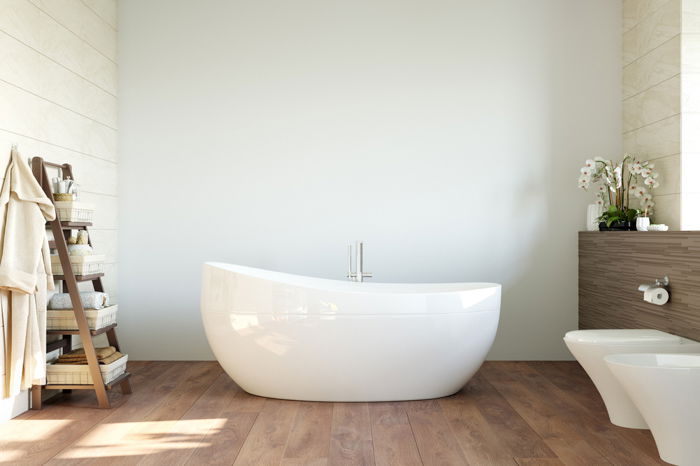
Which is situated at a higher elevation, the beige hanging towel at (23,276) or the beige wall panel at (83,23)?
the beige wall panel at (83,23)

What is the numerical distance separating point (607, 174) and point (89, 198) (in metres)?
3.33

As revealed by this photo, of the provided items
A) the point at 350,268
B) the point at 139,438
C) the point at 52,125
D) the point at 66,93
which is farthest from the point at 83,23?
the point at 139,438

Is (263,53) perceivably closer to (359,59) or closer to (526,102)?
(359,59)

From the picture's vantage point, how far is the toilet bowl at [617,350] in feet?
9.63

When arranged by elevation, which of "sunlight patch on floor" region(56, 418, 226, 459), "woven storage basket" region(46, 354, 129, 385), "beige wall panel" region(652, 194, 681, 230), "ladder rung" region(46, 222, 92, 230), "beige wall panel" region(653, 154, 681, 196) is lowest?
"sunlight patch on floor" region(56, 418, 226, 459)

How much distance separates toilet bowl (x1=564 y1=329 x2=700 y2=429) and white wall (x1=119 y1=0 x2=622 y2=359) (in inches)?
58.4

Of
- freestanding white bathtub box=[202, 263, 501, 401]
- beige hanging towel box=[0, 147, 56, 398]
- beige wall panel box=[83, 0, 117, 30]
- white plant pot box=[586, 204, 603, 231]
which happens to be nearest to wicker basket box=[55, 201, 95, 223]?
beige hanging towel box=[0, 147, 56, 398]

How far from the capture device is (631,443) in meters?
2.77

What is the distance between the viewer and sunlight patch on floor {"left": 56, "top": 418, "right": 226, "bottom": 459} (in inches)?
105

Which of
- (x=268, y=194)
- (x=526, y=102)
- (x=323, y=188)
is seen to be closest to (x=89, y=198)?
(x=268, y=194)

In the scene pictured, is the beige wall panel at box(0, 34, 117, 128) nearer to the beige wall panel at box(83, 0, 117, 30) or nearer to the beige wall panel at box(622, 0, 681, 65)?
the beige wall panel at box(83, 0, 117, 30)

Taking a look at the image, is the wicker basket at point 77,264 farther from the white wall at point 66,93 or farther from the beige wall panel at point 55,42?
the beige wall panel at point 55,42

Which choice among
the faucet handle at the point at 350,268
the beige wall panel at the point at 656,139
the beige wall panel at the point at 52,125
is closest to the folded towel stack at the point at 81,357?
the beige wall panel at the point at 52,125

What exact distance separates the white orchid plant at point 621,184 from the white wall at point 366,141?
0.25 meters
